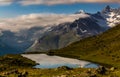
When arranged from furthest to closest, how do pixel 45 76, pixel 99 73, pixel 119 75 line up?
pixel 45 76 < pixel 99 73 < pixel 119 75

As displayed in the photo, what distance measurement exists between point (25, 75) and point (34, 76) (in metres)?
1.89

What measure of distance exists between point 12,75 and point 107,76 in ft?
69.7

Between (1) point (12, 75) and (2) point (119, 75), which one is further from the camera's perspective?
(1) point (12, 75)

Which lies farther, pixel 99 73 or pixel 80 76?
pixel 99 73

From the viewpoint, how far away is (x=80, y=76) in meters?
53.5

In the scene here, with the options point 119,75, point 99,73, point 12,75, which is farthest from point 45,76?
point 119,75

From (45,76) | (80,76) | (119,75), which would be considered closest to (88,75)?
(80,76)

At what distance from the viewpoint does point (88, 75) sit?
54000mm

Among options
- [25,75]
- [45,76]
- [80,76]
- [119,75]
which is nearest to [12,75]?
[25,75]

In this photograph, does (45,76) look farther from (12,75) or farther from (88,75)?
(88,75)

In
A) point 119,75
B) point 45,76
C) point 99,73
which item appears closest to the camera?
point 119,75

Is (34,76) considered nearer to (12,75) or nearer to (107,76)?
(12,75)

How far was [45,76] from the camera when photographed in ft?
215

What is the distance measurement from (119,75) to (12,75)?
925 inches
